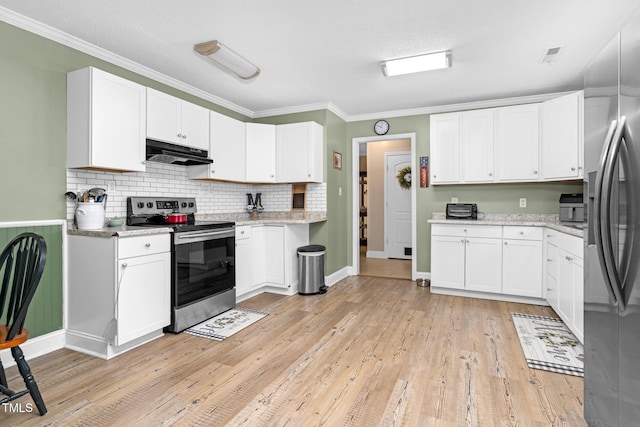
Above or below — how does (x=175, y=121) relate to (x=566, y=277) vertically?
above

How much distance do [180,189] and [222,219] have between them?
0.73 metres

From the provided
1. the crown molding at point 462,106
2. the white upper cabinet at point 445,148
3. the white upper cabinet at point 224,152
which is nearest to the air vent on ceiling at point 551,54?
the crown molding at point 462,106

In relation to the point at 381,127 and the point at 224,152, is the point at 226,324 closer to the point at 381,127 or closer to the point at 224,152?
the point at 224,152

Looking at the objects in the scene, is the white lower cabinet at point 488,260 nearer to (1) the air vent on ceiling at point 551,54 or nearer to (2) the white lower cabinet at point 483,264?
(2) the white lower cabinet at point 483,264

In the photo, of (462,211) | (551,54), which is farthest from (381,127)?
(551,54)

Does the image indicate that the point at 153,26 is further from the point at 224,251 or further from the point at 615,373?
the point at 615,373

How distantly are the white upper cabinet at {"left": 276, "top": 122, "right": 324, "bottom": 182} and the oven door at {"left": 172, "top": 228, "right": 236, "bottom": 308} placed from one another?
1292 millimetres

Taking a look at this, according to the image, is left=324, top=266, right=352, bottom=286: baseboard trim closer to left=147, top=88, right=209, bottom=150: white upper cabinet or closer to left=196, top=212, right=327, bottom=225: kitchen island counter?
left=196, top=212, right=327, bottom=225: kitchen island counter

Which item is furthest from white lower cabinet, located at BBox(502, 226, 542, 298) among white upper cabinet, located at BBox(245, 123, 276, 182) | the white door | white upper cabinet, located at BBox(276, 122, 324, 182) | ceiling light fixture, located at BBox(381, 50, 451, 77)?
the white door

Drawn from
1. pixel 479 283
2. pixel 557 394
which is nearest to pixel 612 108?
pixel 557 394

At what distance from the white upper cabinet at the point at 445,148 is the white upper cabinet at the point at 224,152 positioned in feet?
8.12

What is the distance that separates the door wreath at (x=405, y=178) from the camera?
6.92 m

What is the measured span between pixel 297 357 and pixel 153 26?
2721mm

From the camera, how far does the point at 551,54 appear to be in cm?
312
